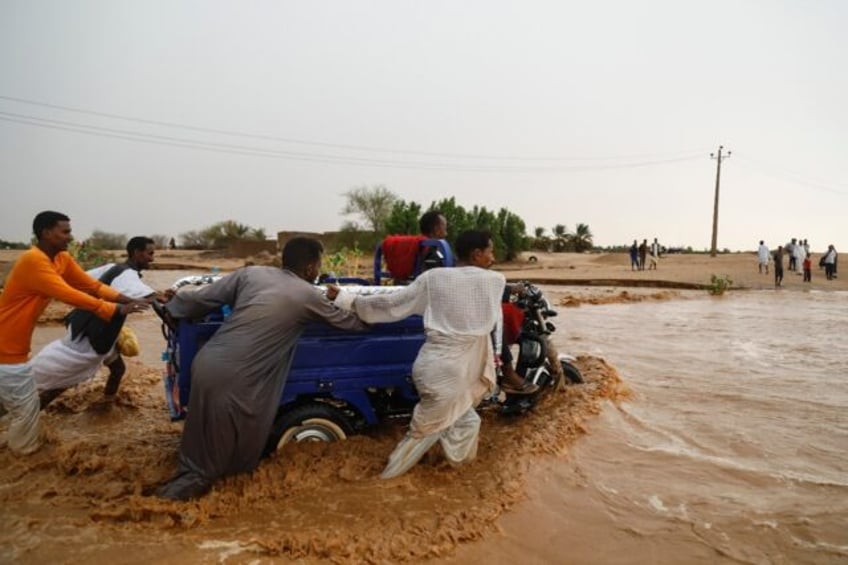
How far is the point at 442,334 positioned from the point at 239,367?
1317 millimetres

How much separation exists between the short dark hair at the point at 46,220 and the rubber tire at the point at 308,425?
7.50 feet

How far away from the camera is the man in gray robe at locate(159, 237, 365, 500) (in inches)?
145

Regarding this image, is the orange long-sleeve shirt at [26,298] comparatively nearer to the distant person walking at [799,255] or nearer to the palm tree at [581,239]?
the distant person walking at [799,255]

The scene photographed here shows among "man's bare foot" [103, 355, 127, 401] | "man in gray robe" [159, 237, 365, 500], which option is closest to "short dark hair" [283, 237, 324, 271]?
"man in gray robe" [159, 237, 365, 500]

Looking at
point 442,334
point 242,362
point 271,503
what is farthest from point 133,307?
point 442,334

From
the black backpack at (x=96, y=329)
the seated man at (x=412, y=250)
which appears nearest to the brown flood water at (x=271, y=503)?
the black backpack at (x=96, y=329)

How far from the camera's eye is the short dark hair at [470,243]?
4254 mm

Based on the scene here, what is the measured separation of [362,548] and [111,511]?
1561mm

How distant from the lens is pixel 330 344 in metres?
4.25

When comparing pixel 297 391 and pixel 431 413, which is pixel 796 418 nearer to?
pixel 431 413

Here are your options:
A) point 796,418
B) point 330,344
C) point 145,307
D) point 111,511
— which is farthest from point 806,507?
point 145,307

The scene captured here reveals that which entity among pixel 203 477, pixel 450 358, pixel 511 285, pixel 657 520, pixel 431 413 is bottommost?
pixel 657 520

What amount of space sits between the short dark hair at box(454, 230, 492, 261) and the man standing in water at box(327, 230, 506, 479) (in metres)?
0.01

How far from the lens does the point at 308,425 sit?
4145 mm
